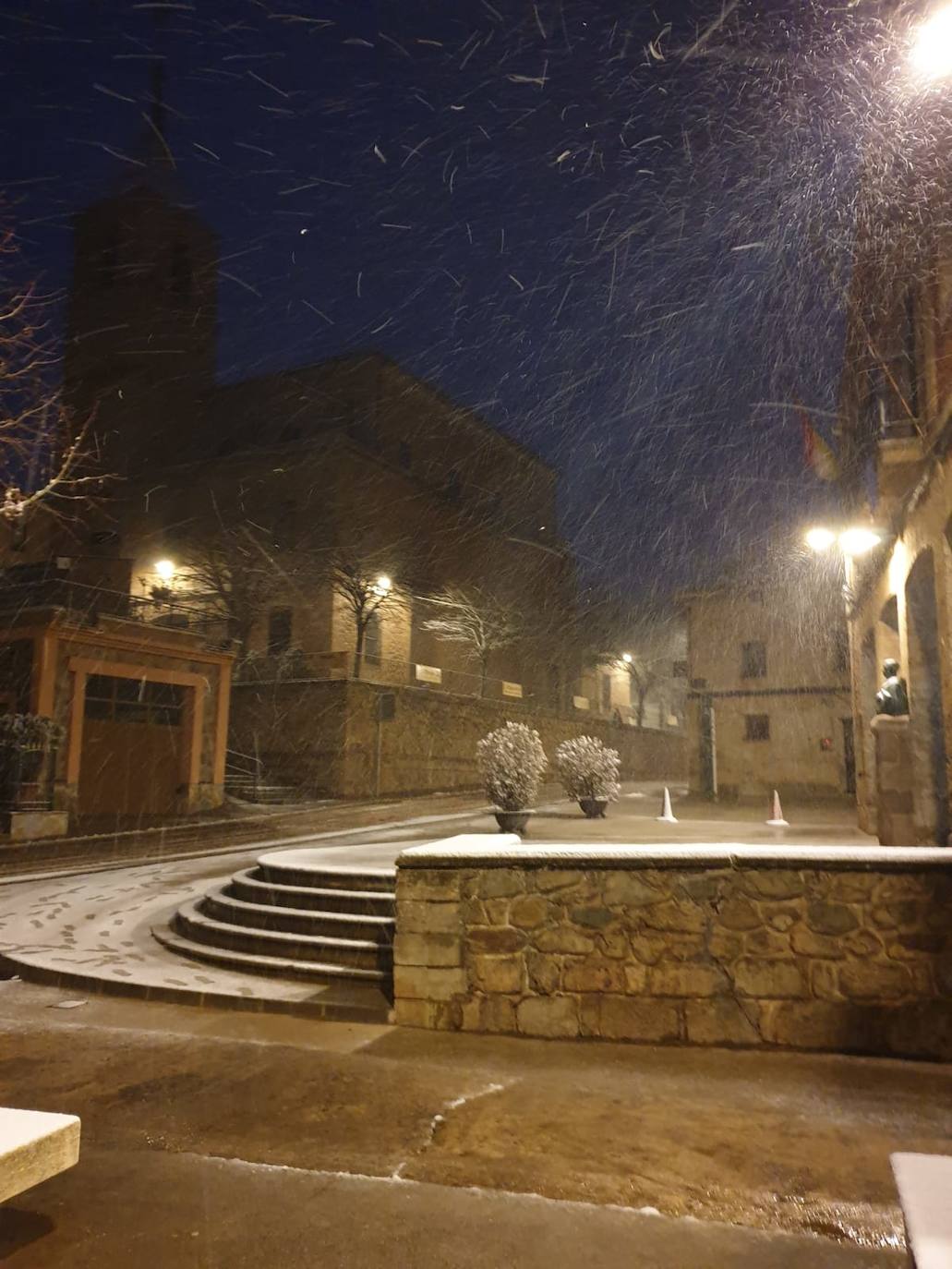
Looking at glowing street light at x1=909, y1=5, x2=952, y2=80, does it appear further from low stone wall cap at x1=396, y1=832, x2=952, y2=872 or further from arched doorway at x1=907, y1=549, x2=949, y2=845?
arched doorway at x1=907, y1=549, x2=949, y2=845

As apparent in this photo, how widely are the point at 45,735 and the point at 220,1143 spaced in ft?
54.5

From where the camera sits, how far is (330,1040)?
5.84 m

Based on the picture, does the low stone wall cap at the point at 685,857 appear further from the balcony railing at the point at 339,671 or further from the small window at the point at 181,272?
the small window at the point at 181,272

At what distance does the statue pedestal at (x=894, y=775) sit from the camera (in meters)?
10.7

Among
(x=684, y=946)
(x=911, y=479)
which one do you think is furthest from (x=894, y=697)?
(x=684, y=946)

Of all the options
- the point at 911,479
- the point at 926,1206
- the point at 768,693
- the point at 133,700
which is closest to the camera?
the point at 926,1206

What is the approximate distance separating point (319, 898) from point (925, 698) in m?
7.84

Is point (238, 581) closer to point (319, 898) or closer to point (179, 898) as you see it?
point (179, 898)

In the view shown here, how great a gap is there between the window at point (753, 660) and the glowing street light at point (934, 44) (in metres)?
27.3

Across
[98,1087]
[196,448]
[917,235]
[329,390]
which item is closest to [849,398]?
[917,235]

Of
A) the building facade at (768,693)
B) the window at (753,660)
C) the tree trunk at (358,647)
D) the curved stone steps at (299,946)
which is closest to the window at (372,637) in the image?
the tree trunk at (358,647)

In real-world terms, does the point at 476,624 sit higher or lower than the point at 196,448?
lower

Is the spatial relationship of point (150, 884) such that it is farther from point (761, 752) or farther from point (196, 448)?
point (196, 448)

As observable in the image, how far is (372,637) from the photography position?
119 ft
